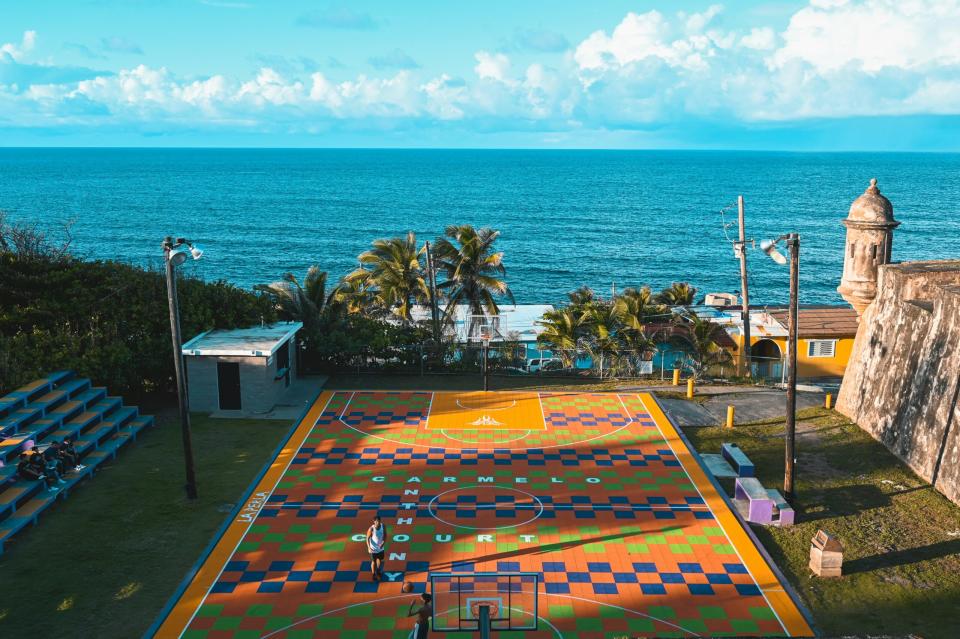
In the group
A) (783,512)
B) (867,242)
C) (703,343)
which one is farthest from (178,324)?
(703,343)

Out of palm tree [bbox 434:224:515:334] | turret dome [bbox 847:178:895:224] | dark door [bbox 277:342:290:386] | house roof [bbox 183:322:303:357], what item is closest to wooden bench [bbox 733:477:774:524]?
turret dome [bbox 847:178:895:224]

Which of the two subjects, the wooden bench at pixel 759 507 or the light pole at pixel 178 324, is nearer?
the light pole at pixel 178 324

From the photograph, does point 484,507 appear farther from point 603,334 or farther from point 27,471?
point 603,334

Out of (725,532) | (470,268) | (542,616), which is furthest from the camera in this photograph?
(470,268)

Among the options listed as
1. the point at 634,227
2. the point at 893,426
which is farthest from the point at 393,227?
the point at 893,426

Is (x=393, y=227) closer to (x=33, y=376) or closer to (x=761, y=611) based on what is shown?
(x=33, y=376)

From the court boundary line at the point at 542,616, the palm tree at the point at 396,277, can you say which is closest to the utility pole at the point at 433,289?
the palm tree at the point at 396,277

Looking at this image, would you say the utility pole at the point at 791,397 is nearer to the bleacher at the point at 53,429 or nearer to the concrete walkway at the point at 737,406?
the concrete walkway at the point at 737,406
